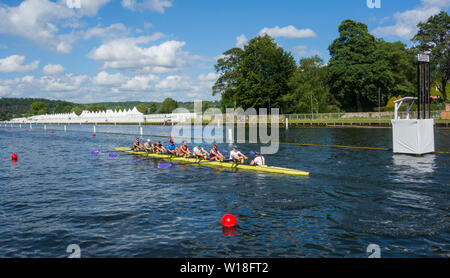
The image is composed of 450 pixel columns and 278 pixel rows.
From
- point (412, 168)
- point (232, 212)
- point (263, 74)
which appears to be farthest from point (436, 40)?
point (232, 212)

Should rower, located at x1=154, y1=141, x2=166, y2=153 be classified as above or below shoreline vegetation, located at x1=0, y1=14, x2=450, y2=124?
below

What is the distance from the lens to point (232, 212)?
48.2 feet

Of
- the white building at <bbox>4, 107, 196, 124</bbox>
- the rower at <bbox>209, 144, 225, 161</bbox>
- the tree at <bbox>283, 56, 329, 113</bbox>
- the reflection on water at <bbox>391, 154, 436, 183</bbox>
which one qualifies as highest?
the tree at <bbox>283, 56, 329, 113</bbox>

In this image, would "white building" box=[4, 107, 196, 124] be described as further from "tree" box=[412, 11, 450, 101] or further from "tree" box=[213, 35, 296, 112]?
"tree" box=[412, 11, 450, 101]

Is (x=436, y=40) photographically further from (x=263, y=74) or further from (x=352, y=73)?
(x=263, y=74)

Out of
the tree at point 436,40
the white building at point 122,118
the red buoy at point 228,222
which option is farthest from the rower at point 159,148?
the white building at point 122,118

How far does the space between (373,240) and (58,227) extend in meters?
11.4

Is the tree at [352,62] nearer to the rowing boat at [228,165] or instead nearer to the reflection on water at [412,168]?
the reflection on water at [412,168]

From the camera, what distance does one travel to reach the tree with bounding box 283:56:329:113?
270ft

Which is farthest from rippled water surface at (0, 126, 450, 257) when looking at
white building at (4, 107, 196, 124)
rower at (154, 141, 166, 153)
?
white building at (4, 107, 196, 124)

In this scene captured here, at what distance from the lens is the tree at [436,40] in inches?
2916

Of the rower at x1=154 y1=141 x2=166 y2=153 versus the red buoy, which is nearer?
the red buoy
